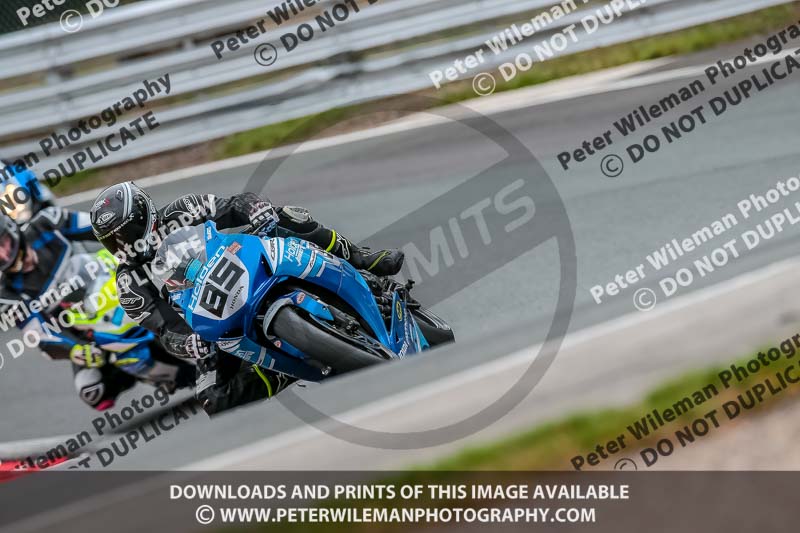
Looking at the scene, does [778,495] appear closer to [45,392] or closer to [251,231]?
[251,231]

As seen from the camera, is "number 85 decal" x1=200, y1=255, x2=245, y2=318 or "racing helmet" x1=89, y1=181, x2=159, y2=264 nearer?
"number 85 decal" x1=200, y1=255, x2=245, y2=318

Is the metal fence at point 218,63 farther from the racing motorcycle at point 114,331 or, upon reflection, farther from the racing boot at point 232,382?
the racing boot at point 232,382

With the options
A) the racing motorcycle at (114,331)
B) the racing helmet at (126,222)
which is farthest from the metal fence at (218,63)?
the racing helmet at (126,222)

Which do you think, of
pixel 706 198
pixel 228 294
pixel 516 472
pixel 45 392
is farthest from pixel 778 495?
pixel 45 392

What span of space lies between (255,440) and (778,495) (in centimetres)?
201

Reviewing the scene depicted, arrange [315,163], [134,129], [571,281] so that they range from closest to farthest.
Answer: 1. [571,281]
2. [315,163]
3. [134,129]

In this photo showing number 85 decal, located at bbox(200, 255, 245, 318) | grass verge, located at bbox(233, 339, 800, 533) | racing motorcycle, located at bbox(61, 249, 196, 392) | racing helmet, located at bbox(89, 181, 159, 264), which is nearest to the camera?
grass verge, located at bbox(233, 339, 800, 533)

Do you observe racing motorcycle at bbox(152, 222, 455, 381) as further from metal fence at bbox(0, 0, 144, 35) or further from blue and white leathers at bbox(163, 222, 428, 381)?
metal fence at bbox(0, 0, 144, 35)

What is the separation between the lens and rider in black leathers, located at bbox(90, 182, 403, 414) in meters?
4.40

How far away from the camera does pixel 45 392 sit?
6.39 m

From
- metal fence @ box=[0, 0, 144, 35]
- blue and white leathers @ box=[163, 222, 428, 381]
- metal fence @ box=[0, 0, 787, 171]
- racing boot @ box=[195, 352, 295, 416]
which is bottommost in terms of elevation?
racing boot @ box=[195, 352, 295, 416]

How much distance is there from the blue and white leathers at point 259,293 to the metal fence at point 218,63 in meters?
4.52

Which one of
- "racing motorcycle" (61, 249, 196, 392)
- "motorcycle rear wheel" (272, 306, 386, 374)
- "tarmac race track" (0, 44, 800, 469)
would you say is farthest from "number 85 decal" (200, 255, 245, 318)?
"racing motorcycle" (61, 249, 196, 392)

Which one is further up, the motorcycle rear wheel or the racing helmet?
the racing helmet
